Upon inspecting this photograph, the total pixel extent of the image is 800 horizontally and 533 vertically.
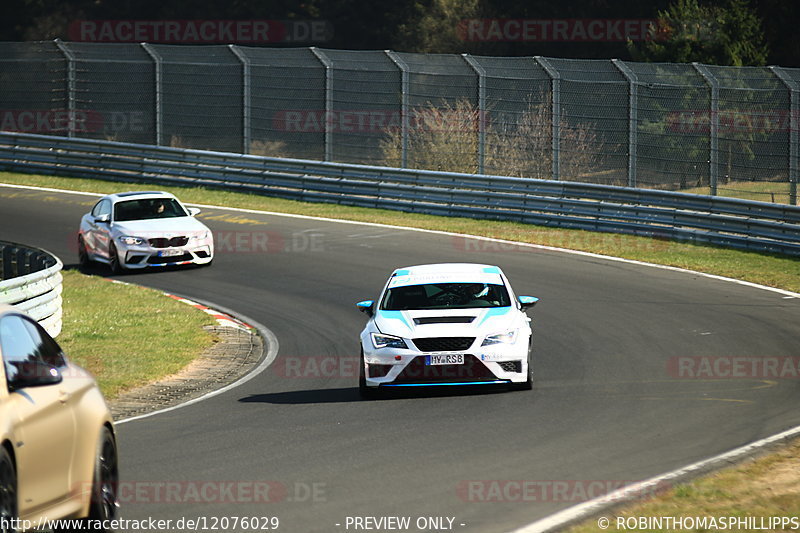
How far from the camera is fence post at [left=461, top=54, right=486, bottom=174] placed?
2939cm

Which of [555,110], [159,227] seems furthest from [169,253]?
[555,110]

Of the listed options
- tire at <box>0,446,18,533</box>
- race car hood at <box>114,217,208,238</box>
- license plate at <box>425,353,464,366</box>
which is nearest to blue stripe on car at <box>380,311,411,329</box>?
license plate at <box>425,353,464,366</box>

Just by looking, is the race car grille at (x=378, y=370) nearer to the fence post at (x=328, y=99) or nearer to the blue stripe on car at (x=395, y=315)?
the blue stripe on car at (x=395, y=315)

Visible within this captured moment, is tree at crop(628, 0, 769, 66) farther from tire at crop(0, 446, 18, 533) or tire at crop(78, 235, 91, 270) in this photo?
tire at crop(0, 446, 18, 533)

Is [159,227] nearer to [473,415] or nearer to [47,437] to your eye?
[473,415]

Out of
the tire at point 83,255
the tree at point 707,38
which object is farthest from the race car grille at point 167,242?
the tree at point 707,38

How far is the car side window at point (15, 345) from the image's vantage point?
7270 millimetres

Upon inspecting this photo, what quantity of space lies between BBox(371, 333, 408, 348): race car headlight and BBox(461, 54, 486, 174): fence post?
16.4 metres

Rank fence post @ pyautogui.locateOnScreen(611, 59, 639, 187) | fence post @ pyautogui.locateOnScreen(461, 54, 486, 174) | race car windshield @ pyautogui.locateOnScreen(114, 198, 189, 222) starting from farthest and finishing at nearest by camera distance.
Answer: fence post @ pyautogui.locateOnScreen(461, 54, 486, 174) < fence post @ pyautogui.locateOnScreen(611, 59, 639, 187) < race car windshield @ pyautogui.locateOnScreen(114, 198, 189, 222)

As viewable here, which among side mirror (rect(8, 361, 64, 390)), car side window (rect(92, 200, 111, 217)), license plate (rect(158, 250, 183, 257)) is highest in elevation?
car side window (rect(92, 200, 111, 217))

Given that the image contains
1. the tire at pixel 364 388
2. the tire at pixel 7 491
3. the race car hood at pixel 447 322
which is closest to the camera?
the tire at pixel 7 491

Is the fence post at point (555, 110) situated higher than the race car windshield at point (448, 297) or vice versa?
the fence post at point (555, 110)

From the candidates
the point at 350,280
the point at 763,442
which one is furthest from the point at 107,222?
the point at 763,442

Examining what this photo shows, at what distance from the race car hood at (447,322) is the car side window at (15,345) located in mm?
6091
